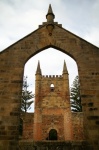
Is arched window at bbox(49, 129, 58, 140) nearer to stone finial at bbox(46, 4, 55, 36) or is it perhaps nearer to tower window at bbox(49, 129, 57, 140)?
tower window at bbox(49, 129, 57, 140)

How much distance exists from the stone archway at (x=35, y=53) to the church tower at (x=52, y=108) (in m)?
17.1

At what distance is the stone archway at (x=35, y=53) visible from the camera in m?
7.13

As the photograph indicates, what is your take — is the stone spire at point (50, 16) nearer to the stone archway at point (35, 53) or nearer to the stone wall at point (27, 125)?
the stone archway at point (35, 53)

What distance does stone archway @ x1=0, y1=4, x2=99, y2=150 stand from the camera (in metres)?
7.13

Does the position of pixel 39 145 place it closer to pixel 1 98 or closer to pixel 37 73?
pixel 1 98

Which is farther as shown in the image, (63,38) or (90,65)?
(63,38)

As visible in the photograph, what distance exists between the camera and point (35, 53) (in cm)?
853

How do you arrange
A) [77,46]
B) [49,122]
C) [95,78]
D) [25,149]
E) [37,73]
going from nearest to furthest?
[25,149] < [95,78] < [77,46] < [49,122] < [37,73]

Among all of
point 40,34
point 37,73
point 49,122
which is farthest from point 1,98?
point 37,73

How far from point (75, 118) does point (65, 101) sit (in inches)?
99.4

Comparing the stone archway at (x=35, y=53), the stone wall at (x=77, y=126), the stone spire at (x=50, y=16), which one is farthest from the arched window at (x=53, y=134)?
the stone archway at (x=35, y=53)

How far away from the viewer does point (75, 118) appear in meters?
25.8

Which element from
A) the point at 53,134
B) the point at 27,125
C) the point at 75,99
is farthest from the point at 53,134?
the point at 75,99

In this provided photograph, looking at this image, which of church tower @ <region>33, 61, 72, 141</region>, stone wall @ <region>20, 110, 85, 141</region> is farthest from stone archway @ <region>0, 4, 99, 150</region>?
stone wall @ <region>20, 110, 85, 141</region>
